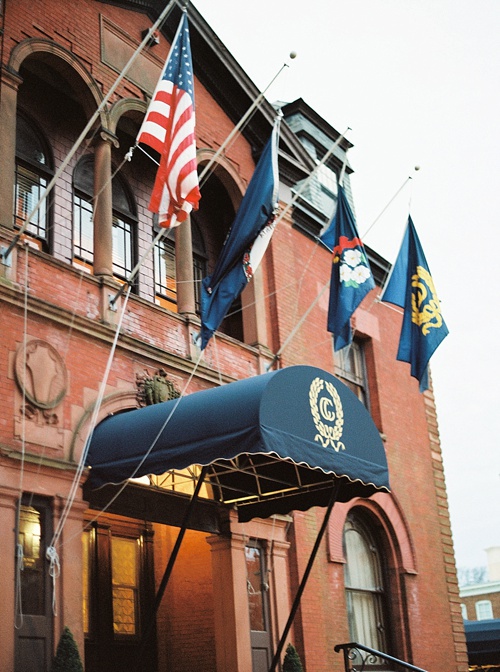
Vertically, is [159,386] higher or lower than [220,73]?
lower

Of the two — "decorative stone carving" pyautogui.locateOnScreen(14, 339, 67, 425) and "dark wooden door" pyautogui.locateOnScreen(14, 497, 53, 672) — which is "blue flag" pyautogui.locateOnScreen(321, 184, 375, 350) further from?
"dark wooden door" pyautogui.locateOnScreen(14, 497, 53, 672)

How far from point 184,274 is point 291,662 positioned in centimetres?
598

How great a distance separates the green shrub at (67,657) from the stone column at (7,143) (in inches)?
197

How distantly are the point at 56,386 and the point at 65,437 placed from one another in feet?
2.15

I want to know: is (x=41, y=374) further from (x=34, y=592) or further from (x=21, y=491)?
(x=34, y=592)

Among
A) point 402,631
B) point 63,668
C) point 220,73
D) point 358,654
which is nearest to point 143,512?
point 63,668

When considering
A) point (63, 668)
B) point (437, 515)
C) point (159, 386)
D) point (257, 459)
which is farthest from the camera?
point (437, 515)

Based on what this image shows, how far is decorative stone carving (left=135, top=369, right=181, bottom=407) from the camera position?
12.3m

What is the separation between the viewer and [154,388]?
492 inches

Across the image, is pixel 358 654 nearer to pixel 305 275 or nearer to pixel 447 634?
pixel 447 634

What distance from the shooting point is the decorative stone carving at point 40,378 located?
35.0 feet

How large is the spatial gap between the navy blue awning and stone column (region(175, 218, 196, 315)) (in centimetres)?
283

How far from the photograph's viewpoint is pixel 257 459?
38.8ft

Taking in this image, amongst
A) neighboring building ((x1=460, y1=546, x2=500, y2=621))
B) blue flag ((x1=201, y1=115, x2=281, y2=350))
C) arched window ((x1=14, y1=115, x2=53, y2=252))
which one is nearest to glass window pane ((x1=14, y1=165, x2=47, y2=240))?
arched window ((x1=14, y1=115, x2=53, y2=252))
